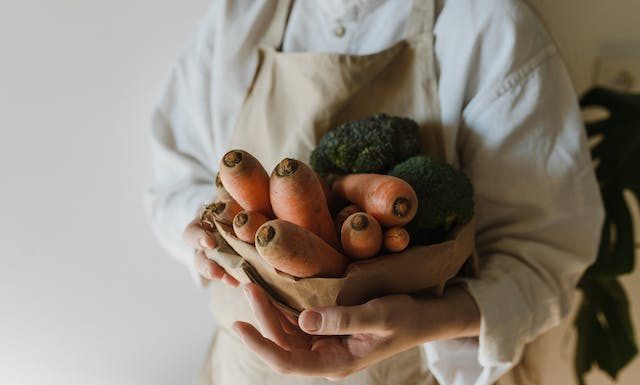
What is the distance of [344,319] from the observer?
0.49 metres

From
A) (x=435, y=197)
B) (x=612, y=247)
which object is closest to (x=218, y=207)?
(x=435, y=197)

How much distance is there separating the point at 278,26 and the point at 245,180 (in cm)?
42

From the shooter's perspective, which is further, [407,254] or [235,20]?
[235,20]

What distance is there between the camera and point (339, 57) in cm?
72

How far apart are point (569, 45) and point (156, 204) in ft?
2.68

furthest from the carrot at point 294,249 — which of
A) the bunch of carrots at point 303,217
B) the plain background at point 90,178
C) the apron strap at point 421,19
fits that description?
the plain background at point 90,178

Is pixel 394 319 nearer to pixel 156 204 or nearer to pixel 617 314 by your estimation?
pixel 156 204

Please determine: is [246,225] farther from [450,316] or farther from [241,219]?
[450,316]

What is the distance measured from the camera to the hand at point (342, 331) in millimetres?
497

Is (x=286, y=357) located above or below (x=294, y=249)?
below

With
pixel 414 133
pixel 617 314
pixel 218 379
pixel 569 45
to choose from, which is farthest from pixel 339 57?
pixel 617 314

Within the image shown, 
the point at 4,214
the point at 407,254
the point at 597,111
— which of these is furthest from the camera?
the point at 597,111

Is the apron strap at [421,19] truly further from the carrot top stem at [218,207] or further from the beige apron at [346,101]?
the carrot top stem at [218,207]

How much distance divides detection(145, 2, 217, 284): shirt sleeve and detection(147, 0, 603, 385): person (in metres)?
0.11
